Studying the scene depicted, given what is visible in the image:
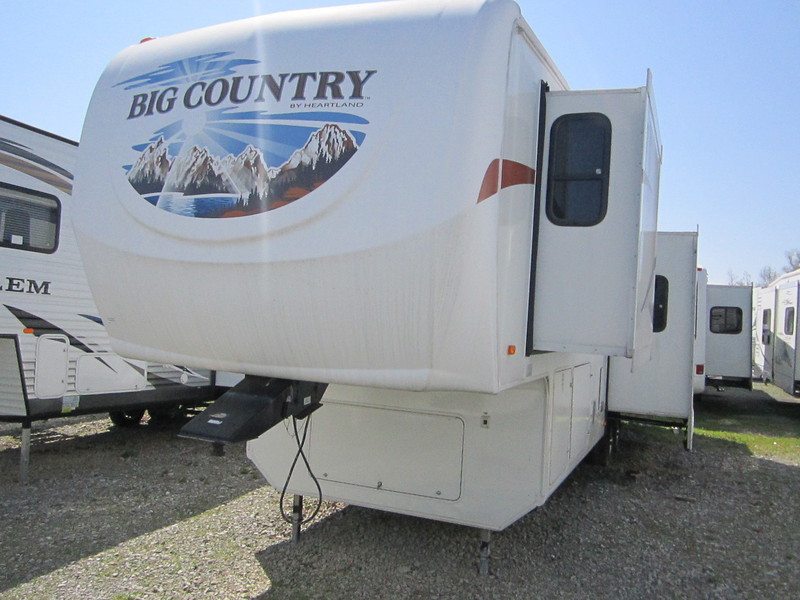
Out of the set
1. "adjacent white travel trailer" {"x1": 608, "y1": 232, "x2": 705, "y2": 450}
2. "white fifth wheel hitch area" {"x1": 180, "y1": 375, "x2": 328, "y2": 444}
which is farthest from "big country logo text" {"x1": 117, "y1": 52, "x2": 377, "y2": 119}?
"adjacent white travel trailer" {"x1": 608, "y1": 232, "x2": 705, "y2": 450}

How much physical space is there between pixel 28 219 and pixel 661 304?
6044 mm

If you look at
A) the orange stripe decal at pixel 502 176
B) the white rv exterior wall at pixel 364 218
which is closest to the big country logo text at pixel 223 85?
the white rv exterior wall at pixel 364 218

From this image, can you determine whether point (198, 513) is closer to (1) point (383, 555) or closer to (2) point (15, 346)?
(1) point (383, 555)

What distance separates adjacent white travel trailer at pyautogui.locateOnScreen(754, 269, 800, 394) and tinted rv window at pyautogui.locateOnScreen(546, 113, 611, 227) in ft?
29.7

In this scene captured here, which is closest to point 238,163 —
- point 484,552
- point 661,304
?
point 484,552

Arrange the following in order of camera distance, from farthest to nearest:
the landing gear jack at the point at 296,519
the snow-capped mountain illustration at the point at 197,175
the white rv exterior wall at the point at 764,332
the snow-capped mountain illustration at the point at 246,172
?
1. the white rv exterior wall at the point at 764,332
2. the landing gear jack at the point at 296,519
3. the snow-capped mountain illustration at the point at 197,175
4. the snow-capped mountain illustration at the point at 246,172

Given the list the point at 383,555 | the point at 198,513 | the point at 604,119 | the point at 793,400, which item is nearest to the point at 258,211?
the point at 604,119

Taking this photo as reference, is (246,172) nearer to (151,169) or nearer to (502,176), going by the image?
(151,169)

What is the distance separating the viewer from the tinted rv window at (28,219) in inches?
224

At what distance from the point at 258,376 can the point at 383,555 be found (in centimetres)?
162

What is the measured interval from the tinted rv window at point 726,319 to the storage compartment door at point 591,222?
10.5m

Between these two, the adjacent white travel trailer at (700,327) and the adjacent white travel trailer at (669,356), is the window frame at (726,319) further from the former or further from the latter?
the adjacent white travel trailer at (669,356)

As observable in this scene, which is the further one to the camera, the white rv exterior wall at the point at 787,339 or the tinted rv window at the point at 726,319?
the tinted rv window at the point at 726,319

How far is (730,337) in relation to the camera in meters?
12.3
